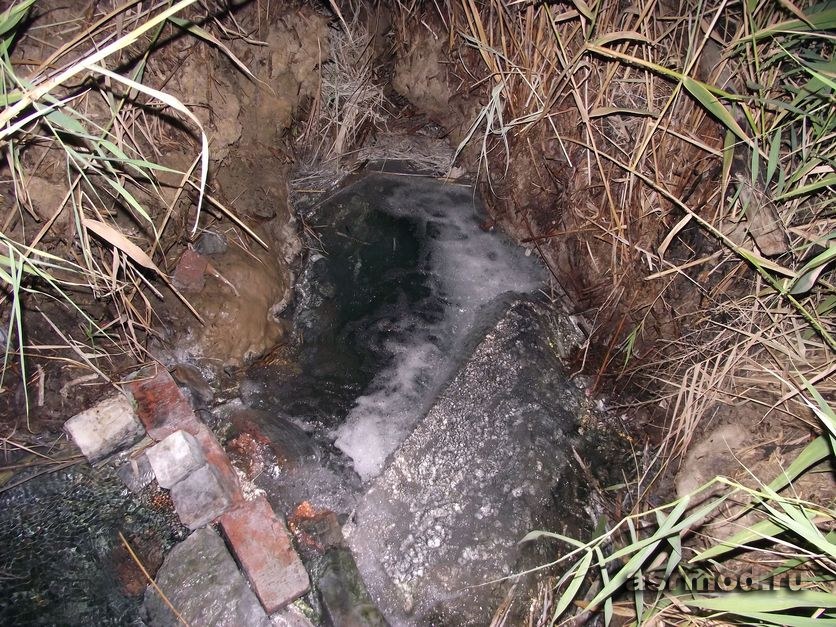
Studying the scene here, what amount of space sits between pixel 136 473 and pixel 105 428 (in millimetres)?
184

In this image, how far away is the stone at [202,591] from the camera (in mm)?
1447

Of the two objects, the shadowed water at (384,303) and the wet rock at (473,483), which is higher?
the shadowed water at (384,303)

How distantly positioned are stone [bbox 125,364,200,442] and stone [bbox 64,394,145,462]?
1.5 inches

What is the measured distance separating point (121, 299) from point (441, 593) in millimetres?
1522

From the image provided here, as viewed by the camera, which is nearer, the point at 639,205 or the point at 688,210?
the point at 688,210

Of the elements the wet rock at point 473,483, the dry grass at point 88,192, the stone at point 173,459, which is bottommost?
the wet rock at point 473,483

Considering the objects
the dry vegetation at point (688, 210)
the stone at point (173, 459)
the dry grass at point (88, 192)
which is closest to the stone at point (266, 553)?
the stone at point (173, 459)

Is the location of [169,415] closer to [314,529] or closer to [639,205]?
[314,529]

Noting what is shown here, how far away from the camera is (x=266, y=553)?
1.56 m

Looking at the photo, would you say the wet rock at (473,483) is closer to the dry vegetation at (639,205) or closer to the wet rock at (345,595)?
the wet rock at (345,595)

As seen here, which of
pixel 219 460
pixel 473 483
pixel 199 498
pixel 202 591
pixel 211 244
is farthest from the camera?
pixel 211 244

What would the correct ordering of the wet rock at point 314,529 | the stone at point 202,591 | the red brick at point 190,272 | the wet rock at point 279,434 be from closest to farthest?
1. the stone at point 202,591
2. the wet rock at point 314,529
3. the wet rock at point 279,434
4. the red brick at point 190,272

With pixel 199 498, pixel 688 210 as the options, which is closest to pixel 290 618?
pixel 199 498

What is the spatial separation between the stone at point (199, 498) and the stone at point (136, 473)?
0.12 meters
